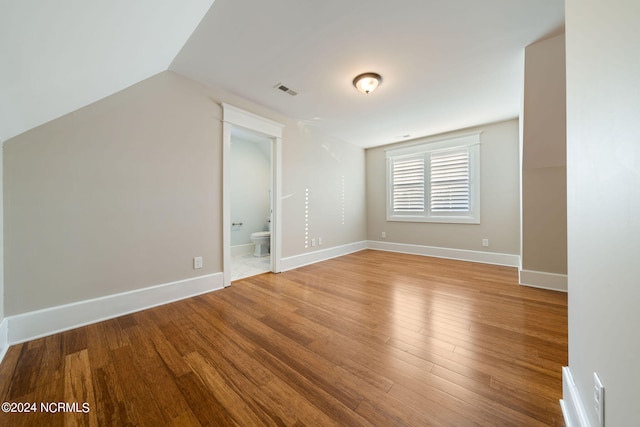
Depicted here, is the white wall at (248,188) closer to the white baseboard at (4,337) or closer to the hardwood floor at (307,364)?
the hardwood floor at (307,364)

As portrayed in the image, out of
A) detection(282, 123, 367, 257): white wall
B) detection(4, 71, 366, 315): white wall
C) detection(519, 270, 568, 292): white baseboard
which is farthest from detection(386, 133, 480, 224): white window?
detection(4, 71, 366, 315): white wall

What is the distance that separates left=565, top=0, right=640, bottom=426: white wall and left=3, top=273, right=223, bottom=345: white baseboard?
9.35ft

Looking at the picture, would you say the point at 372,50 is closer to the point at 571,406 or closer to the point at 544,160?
the point at 544,160

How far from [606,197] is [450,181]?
3.83m

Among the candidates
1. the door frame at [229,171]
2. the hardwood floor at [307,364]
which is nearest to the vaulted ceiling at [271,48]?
the door frame at [229,171]

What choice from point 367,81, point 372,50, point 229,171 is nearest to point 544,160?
point 367,81

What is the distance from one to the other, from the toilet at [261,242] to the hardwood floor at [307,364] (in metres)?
2.12

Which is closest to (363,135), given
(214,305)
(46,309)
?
(214,305)

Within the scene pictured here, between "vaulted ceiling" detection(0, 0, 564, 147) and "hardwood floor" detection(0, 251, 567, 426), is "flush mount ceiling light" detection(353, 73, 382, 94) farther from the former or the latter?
"hardwood floor" detection(0, 251, 567, 426)

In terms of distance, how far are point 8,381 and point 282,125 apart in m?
3.25

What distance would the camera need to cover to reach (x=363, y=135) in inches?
168

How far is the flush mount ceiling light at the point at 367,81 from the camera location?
2275 millimetres

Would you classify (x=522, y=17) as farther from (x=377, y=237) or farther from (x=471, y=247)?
(x=377, y=237)

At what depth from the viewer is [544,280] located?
8.45ft
